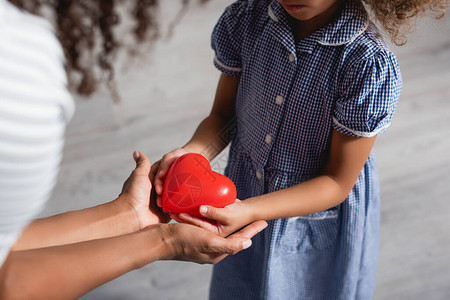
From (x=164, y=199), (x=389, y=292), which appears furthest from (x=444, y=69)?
(x=164, y=199)

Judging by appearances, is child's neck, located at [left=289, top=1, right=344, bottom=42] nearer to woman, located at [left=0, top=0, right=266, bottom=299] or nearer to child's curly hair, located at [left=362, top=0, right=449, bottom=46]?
child's curly hair, located at [left=362, top=0, right=449, bottom=46]

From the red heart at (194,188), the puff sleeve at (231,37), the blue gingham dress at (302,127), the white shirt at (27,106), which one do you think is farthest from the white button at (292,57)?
the white shirt at (27,106)

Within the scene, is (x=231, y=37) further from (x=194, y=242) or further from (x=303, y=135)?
(x=194, y=242)

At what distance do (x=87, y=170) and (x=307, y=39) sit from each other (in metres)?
1.21

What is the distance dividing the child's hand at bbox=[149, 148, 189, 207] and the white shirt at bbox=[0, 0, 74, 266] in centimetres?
45

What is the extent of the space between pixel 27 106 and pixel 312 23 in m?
0.55

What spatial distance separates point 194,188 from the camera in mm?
766

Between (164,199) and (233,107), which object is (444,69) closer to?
(233,107)

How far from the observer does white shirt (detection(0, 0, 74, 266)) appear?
33cm

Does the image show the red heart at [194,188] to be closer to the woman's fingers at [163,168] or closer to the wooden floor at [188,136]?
the woman's fingers at [163,168]

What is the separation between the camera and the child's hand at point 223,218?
73 centimetres

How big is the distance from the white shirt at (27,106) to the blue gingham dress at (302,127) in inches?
18.1

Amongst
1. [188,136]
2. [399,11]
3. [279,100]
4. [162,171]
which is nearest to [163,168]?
[162,171]

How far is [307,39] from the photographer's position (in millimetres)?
731
